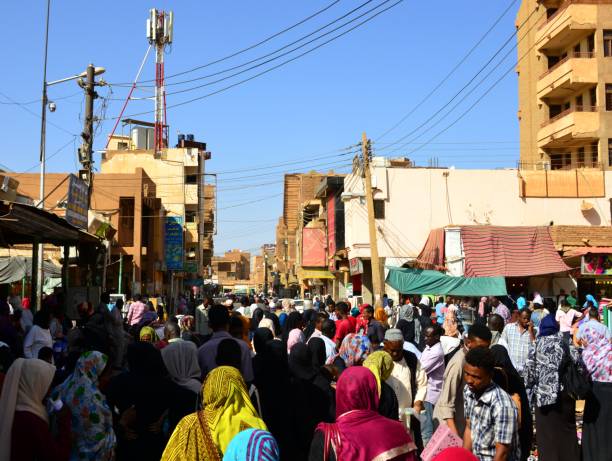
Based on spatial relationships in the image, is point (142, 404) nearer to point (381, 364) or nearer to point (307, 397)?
point (307, 397)

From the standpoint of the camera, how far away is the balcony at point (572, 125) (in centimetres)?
3328

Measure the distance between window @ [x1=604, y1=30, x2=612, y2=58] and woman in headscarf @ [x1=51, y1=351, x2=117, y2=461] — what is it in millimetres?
32917

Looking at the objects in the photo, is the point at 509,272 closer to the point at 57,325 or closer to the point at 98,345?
the point at 57,325

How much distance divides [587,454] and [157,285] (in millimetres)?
36873

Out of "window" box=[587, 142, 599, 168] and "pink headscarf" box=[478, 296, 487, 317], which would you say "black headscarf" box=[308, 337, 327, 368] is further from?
"window" box=[587, 142, 599, 168]

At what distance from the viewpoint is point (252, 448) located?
3.18m

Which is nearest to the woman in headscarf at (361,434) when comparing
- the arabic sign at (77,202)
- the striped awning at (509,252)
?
the arabic sign at (77,202)

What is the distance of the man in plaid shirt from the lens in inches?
186

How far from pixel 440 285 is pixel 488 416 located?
1789cm

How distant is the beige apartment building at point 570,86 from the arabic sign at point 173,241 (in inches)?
804

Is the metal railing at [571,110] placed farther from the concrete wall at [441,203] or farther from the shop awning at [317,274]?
the shop awning at [317,274]

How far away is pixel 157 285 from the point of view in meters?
42.2

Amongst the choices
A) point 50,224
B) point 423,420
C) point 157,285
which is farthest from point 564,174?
point 423,420

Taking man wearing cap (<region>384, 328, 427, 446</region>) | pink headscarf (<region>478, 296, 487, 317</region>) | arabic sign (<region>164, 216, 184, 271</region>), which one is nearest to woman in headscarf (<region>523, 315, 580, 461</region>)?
man wearing cap (<region>384, 328, 427, 446</region>)
